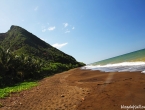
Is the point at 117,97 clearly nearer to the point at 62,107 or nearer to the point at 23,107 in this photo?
the point at 62,107

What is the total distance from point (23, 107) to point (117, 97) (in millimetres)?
5155

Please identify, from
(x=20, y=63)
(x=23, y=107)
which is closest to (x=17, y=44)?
(x=20, y=63)

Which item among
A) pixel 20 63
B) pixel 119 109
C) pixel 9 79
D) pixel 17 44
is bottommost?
pixel 119 109

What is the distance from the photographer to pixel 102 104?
22.0 feet

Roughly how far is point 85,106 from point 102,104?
82 centimetres

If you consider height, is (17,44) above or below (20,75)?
above

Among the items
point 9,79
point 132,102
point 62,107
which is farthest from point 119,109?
point 9,79

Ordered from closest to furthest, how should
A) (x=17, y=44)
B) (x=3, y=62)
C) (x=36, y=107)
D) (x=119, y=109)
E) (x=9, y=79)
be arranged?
1. (x=119, y=109)
2. (x=36, y=107)
3. (x=9, y=79)
4. (x=3, y=62)
5. (x=17, y=44)

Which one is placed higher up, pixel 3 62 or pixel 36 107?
pixel 3 62

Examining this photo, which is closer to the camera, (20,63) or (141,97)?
(141,97)

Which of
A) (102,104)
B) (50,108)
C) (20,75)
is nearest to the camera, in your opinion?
(102,104)

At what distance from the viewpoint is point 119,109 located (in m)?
5.86

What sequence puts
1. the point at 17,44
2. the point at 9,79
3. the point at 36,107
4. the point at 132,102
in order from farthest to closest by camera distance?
the point at 17,44 < the point at 9,79 < the point at 36,107 < the point at 132,102

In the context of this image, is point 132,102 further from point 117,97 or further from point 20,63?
point 20,63
